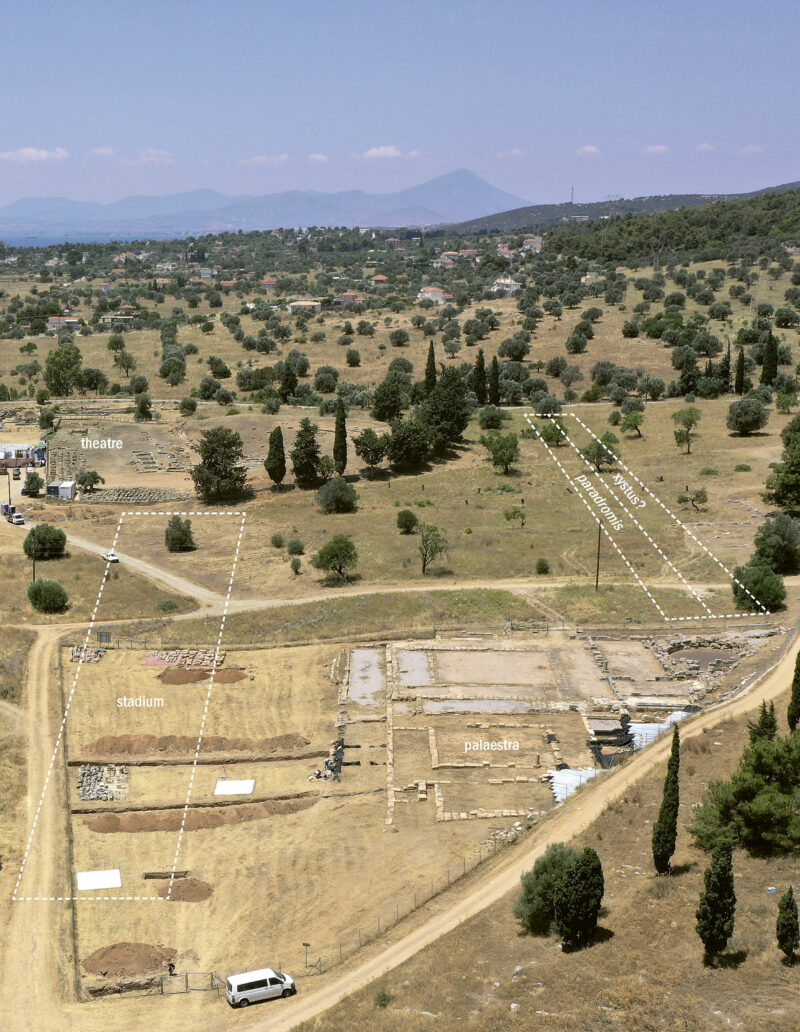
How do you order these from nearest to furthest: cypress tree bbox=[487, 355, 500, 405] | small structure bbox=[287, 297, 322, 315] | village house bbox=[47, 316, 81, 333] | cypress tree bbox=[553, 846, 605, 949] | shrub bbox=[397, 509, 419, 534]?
cypress tree bbox=[553, 846, 605, 949] < shrub bbox=[397, 509, 419, 534] < cypress tree bbox=[487, 355, 500, 405] < village house bbox=[47, 316, 81, 333] < small structure bbox=[287, 297, 322, 315]

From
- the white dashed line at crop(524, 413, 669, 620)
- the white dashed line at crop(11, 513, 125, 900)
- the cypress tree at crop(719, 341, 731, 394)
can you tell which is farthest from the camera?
the cypress tree at crop(719, 341, 731, 394)

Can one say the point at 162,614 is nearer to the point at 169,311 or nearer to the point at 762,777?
the point at 762,777

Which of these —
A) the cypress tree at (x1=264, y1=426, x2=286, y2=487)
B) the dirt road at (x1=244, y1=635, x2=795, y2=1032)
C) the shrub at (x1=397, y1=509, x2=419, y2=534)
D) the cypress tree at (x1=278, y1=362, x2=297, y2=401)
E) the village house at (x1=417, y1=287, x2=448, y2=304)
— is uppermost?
the village house at (x1=417, y1=287, x2=448, y2=304)

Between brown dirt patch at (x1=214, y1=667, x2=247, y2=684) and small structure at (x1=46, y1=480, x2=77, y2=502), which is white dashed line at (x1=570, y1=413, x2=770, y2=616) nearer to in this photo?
brown dirt patch at (x1=214, y1=667, x2=247, y2=684)

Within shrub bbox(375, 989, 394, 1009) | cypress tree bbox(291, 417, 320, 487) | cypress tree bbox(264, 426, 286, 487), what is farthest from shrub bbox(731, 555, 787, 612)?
cypress tree bbox(264, 426, 286, 487)

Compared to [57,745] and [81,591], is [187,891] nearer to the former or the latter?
[57,745]

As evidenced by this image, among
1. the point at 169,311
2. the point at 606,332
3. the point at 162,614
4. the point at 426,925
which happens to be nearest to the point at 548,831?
the point at 426,925

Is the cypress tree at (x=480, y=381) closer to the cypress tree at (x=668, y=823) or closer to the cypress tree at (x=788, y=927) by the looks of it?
the cypress tree at (x=668, y=823)

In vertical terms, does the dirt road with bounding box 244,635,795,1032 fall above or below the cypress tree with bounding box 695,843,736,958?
below
